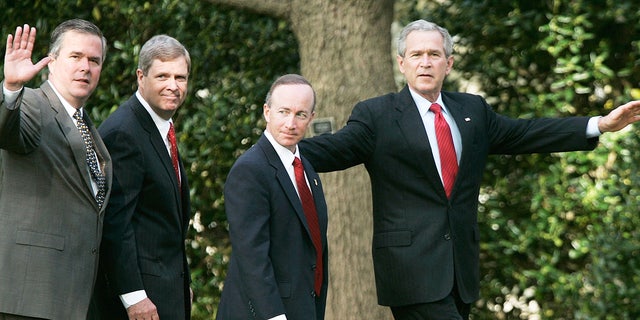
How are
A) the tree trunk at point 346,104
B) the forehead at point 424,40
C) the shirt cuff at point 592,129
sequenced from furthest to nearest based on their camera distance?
the tree trunk at point 346,104
the shirt cuff at point 592,129
the forehead at point 424,40

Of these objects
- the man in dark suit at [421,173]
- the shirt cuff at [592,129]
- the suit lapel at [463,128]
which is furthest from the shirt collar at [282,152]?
the shirt cuff at [592,129]

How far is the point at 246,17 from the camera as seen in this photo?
25.6 ft

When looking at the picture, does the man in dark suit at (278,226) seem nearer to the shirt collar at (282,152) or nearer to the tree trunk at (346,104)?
the shirt collar at (282,152)

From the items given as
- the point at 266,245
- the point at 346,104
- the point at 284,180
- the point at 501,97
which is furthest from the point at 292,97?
the point at 501,97

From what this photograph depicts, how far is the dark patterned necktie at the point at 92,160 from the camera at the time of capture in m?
4.54

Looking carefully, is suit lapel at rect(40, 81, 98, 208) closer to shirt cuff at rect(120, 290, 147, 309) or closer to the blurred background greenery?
shirt cuff at rect(120, 290, 147, 309)

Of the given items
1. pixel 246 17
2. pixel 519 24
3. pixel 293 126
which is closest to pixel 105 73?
pixel 246 17

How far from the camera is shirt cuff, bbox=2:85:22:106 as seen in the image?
402cm

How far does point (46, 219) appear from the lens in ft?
14.4

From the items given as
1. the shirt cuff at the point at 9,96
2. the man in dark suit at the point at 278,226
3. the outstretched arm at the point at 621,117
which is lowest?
the man in dark suit at the point at 278,226

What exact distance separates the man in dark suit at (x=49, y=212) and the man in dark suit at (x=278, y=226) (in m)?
0.57

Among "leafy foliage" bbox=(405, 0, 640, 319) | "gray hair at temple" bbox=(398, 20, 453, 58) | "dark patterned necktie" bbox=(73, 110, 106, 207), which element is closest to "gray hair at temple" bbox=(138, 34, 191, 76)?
"dark patterned necktie" bbox=(73, 110, 106, 207)

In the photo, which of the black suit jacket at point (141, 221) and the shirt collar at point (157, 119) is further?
the shirt collar at point (157, 119)

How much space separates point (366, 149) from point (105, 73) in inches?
120
